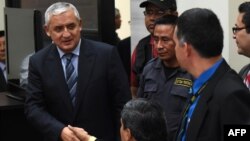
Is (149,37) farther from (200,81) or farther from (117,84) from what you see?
(200,81)

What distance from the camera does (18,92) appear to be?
404cm

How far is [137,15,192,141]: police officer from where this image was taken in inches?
112

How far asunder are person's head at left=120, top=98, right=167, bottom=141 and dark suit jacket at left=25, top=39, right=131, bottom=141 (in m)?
0.73

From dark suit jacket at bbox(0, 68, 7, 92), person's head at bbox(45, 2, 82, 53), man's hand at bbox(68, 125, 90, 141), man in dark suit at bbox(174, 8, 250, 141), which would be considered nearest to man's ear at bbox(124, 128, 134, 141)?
man in dark suit at bbox(174, 8, 250, 141)

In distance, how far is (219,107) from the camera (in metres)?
1.97

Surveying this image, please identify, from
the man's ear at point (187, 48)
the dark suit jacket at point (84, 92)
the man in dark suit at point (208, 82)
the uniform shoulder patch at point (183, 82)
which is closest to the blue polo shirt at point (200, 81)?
the man in dark suit at point (208, 82)

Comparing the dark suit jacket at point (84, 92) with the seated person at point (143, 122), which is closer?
the seated person at point (143, 122)

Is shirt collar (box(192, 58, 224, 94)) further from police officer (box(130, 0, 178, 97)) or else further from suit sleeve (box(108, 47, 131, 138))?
police officer (box(130, 0, 178, 97))

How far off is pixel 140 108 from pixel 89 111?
2.63ft

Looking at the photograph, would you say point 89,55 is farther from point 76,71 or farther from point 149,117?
point 149,117

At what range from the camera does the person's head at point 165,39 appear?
9.80ft

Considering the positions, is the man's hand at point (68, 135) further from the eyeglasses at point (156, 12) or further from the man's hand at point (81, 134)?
the eyeglasses at point (156, 12)

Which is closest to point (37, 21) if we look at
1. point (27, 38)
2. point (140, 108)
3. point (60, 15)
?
point (27, 38)

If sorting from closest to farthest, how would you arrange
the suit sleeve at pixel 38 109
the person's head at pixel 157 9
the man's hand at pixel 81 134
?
1. the man's hand at pixel 81 134
2. the suit sleeve at pixel 38 109
3. the person's head at pixel 157 9
